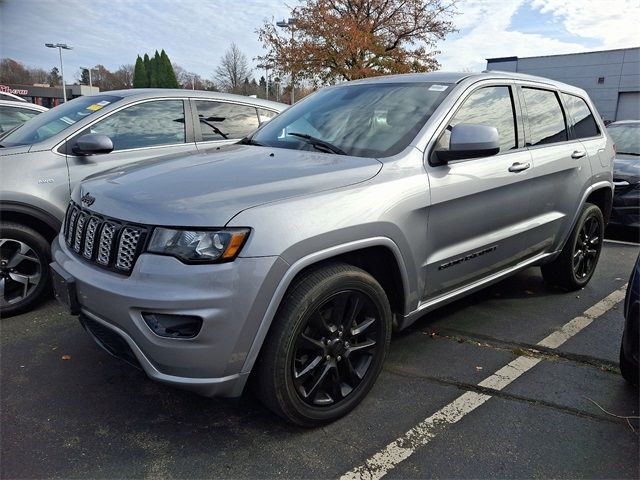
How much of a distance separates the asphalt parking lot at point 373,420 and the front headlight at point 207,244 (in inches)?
27.5

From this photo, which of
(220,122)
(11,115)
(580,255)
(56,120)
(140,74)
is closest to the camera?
(56,120)

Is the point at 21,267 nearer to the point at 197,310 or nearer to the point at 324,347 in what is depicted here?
the point at 197,310

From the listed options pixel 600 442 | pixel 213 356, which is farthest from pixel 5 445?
pixel 600 442

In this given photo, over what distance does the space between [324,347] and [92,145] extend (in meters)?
2.65

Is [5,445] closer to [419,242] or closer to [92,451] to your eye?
[92,451]

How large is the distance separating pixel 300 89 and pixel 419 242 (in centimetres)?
2190

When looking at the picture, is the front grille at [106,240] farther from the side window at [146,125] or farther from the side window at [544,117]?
the side window at [544,117]

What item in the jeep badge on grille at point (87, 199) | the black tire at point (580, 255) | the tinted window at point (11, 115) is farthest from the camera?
the tinted window at point (11, 115)

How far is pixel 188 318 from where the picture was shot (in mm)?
2057

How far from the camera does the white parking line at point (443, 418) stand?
225 centimetres

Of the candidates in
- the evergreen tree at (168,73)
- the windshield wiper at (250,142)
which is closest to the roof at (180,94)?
the windshield wiper at (250,142)

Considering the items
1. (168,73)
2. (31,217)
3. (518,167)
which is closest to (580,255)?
(518,167)

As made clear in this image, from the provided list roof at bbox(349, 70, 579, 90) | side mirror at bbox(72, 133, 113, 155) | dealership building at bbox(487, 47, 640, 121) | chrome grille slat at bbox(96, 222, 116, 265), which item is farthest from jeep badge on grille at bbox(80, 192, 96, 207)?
dealership building at bbox(487, 47, 640, 121)

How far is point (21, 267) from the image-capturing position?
3.88 m
